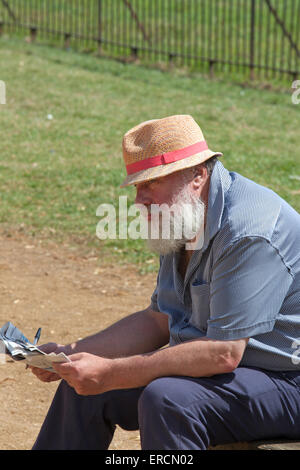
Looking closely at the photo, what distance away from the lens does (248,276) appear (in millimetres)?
2473

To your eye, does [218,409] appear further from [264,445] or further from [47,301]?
[47,301]

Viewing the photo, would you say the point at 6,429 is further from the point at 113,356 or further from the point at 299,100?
the point at 299,100

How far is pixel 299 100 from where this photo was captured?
9.48 metres

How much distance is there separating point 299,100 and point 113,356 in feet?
23.2

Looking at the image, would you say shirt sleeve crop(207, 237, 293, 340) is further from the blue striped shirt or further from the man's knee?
the man's knee

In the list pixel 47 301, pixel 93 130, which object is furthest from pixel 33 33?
pixel 47 301

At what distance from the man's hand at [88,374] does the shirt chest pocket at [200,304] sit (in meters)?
0.33

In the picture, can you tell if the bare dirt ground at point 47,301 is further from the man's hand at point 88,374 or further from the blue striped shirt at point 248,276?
the blue striped shirt at point 248,276

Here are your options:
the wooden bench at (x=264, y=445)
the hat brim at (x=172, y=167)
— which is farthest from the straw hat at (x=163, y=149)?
the wooden bench at (x=264, y=445)

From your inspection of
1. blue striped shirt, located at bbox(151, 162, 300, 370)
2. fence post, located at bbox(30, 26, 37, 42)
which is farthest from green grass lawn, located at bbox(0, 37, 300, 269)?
blue striped shirt, located at bbox(151, 162, 300, 370)

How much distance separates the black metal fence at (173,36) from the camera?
1067cm

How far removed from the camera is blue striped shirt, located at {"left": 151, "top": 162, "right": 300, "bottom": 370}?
2482mm

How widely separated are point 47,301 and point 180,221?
2.67 m
